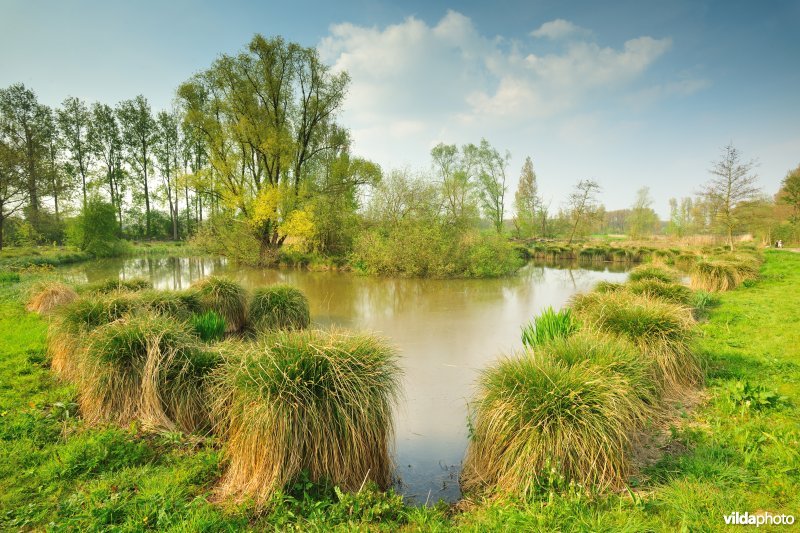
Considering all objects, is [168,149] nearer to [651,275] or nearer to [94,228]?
[94,228]

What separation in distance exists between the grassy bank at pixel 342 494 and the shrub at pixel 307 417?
0.60 ft

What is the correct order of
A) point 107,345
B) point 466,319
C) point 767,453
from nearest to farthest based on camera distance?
point 767,453 → point 107,345 → point 466,319

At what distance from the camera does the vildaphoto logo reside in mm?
2309

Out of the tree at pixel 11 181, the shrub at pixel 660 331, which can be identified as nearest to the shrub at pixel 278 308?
the shrub at pixel 660 331

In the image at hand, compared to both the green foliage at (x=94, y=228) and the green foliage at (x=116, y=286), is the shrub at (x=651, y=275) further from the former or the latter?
the green foliage at (x=94, y=228)

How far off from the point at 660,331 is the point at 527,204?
3758 cm

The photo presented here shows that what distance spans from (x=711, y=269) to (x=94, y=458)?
1434cm

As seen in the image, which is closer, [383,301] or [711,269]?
[711,269]

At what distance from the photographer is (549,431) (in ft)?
9.43

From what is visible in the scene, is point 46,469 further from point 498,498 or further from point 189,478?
point 498,498

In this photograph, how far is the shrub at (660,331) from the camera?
471 centimetres

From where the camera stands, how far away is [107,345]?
4035mm

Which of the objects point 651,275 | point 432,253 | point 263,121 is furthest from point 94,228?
point 651,275

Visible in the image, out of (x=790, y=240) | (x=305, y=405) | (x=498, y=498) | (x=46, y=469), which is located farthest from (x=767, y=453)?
(x=790, y=240)
